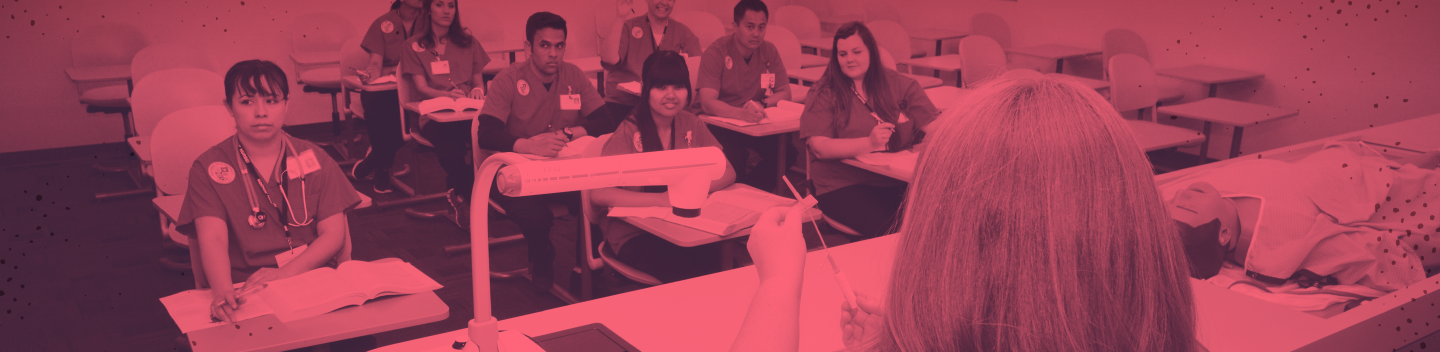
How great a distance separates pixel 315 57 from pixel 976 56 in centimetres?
383

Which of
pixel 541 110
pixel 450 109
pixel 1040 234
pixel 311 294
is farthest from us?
pixel 450 109

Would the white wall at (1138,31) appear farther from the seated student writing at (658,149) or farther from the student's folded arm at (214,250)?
the student's folded arm at (214,250)

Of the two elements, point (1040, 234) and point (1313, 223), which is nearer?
point (1040, 234)

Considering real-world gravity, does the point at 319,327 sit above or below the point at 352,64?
below

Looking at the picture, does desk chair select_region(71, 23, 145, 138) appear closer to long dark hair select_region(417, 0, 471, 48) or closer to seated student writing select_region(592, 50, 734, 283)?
long dark hair select_region(417, 0, 471, 48)

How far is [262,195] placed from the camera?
1.84 metres

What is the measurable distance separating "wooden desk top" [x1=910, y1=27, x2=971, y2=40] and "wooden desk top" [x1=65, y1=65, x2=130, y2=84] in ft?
15.5

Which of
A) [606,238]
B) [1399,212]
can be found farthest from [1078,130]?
[1399,212]

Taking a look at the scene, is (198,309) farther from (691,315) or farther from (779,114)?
(779,114)

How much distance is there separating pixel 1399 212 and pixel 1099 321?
1.96 metres

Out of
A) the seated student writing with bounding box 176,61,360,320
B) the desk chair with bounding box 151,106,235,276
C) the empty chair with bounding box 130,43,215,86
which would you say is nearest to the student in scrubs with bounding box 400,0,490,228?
the empty chair with bounding box 130,43,215,86

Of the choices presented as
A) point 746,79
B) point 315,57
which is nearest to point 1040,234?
point 746,79

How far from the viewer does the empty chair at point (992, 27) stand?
5863mm

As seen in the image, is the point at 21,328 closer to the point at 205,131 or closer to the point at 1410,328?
the point at 205,131
